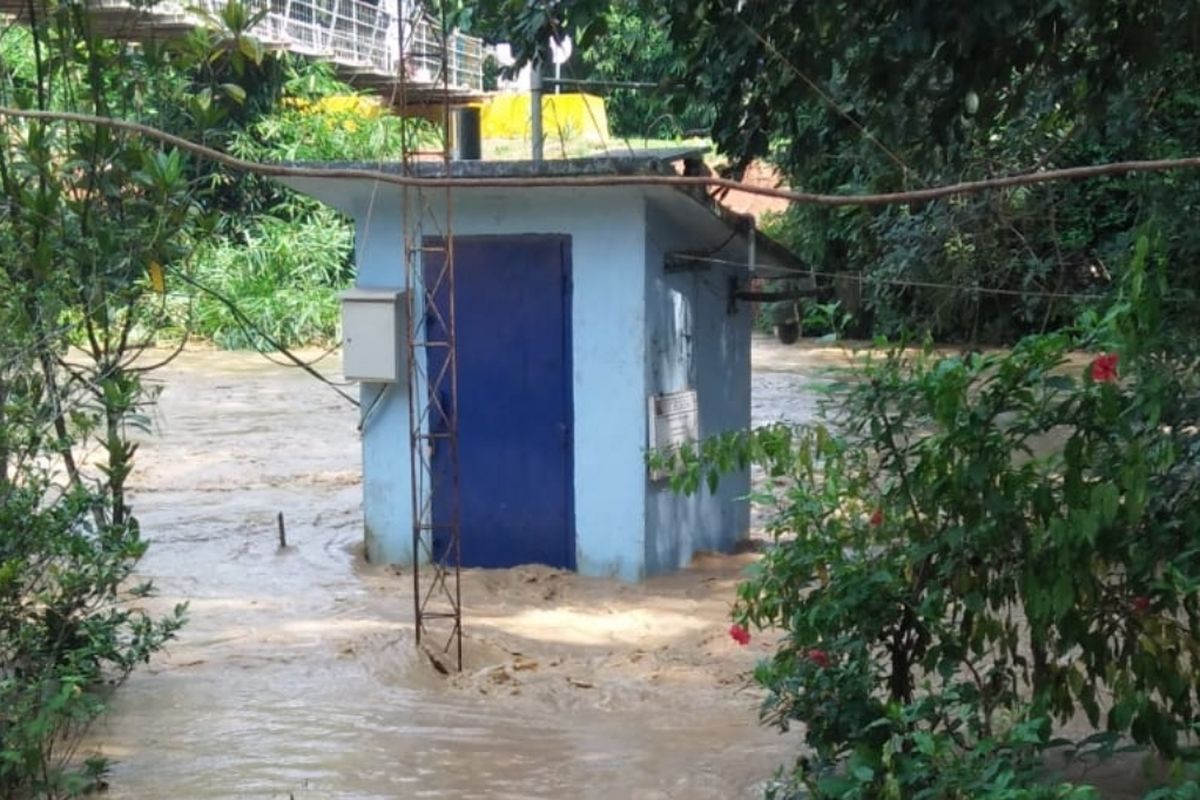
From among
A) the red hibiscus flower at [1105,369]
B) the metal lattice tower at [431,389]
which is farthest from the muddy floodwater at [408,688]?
the red hibiscus flower at [1105,369]

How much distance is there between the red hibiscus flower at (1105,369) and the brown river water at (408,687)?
38.0 inches

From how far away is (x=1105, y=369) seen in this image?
3967mm

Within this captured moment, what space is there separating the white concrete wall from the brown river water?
0.23 m

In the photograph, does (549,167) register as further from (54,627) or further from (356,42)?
(356,42)

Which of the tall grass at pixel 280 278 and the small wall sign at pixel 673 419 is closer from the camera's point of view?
the small wall sign at pixel 673 419

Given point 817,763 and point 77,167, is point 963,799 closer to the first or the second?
point 817,763

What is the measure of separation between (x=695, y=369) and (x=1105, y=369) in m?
5.80

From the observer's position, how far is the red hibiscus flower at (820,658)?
4.56 meters

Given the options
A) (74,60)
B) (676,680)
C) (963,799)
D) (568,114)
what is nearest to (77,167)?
(74,60)

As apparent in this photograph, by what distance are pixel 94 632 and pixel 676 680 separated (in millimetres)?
2864

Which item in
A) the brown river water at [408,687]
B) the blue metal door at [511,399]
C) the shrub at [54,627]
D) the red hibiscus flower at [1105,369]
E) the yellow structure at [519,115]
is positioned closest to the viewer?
the red hibiscus flower at [1105,369]

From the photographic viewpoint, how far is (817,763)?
15.1ft

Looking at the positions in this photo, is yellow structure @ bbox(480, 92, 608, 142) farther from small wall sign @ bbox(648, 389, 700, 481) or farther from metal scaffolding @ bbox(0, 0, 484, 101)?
small wall sign @ bbox(648, 389, 700, 481)

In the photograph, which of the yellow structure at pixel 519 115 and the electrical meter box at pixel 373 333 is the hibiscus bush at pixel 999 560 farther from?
the yellow structure at pixel 519 115
